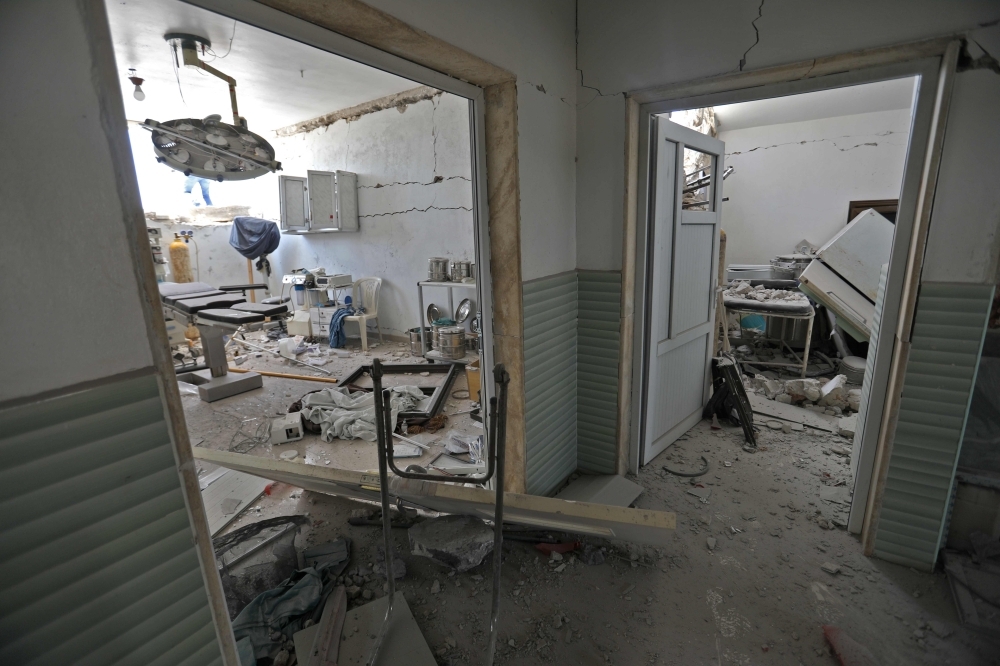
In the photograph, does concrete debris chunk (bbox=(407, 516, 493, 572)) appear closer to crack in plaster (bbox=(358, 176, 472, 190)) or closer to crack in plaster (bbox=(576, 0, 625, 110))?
crack in plaster (bbox=(576, 0, 625, 110))

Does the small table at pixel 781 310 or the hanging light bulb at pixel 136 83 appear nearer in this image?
the small table at pixel 781 310

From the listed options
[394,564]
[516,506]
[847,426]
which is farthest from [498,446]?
[847,426]

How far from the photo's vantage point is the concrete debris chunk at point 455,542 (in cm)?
196

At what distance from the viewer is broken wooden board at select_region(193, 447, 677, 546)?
5.74 ft

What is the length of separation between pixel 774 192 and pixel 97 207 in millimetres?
7110

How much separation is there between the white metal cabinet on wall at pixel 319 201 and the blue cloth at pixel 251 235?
0.80 m

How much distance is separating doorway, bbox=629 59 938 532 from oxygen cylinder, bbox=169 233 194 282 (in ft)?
21.1

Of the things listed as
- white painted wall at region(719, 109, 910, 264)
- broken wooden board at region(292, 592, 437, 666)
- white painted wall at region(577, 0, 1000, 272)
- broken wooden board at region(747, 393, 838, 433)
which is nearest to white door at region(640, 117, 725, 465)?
white painted wall at region(577, 0, 1000, 272)

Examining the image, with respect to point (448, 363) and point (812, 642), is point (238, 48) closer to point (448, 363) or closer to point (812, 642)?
point (448, 363)

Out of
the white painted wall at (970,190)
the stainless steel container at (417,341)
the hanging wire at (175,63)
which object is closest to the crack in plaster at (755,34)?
the white painted wall at (970,190)

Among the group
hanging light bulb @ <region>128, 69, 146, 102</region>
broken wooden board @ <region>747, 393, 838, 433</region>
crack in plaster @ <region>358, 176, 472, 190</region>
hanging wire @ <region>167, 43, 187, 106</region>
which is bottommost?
broken wooden board @ <region>747, 393, 838, 433</region>

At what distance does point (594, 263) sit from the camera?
2.53 metres

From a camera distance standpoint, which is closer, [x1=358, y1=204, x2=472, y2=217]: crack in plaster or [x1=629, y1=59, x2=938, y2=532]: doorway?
[x1=629, y1=59, x2=938, y2=532]: doorway

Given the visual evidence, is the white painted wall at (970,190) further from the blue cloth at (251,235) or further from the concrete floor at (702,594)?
the blue cloth at (251,235)
